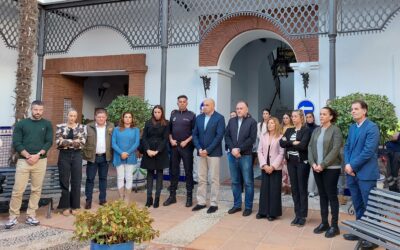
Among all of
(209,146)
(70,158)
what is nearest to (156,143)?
(209,146)

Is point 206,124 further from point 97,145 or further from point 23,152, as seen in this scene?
point 23,152

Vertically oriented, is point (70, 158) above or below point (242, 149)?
below

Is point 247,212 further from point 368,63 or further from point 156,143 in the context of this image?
point 368,63

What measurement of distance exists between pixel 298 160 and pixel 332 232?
103cm

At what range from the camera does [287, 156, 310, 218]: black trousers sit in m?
5.11

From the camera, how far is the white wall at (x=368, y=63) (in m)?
7.51

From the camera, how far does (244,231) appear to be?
493cm

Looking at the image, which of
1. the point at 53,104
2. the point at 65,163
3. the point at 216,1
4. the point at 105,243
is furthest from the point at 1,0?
the point at 105,243

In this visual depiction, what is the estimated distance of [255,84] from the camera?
12141 mm

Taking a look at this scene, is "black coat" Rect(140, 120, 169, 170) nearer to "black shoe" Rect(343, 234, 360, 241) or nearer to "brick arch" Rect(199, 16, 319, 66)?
"black shoe" Rect(343, 234, 360, 241)

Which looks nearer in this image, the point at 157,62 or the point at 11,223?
the point at 11,223

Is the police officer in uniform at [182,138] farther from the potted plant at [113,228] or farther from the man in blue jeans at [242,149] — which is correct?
the potted plant at [113,228]

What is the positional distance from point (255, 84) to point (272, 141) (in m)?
6.86

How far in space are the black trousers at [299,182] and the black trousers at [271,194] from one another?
0.88 feet
